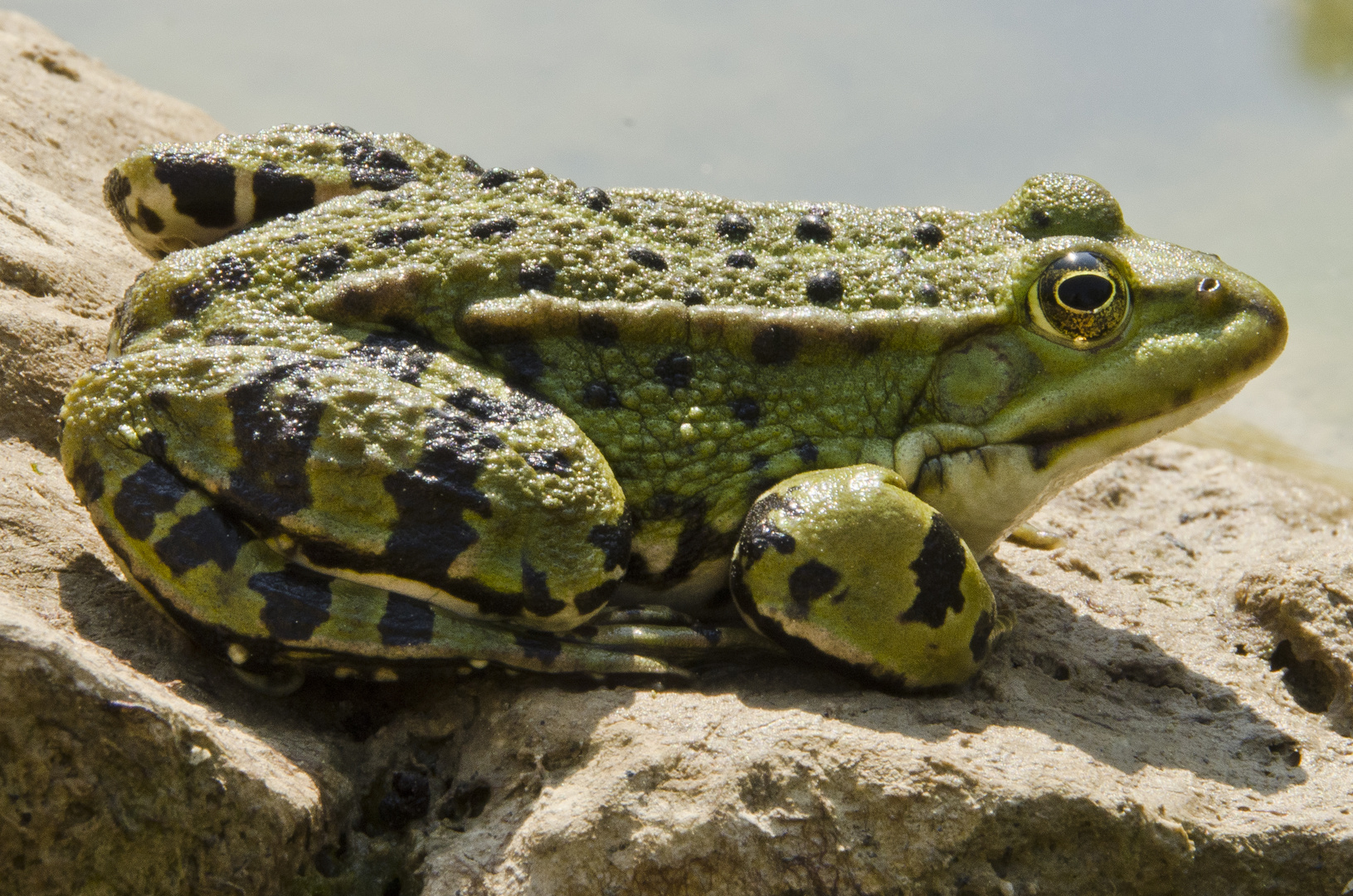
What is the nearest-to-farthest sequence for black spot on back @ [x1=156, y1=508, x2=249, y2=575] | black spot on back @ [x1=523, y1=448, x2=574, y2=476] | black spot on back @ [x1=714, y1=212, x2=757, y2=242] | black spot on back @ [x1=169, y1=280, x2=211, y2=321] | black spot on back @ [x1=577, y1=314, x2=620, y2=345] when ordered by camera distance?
1. black spot on back @ [x1=156, y1=508, x2=249, y2=575]
2. black spot on back @ [x1=523, y1=448, x2=574, y2=476]
3. black spot on back @ [x1=169, y1=280, x2=211, y2=321]
4. black spot on back @ [x1=577, y1=314, x2=620, y2=345]
5. black spot on back @ [x1=714, y1=212, x2=757, y2=242]

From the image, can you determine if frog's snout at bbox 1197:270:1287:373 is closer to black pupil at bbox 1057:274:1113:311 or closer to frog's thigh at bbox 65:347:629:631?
black pupil at bbox 1057:274:1113:311

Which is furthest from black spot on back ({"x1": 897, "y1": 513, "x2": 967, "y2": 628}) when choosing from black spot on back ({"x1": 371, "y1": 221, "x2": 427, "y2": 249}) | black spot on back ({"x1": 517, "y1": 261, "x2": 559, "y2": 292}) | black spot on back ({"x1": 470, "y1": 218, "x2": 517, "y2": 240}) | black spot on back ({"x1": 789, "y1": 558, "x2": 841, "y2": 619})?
black spot on back ({"x1": 371, "y1": 221, "x2": 427, "y2": 249})

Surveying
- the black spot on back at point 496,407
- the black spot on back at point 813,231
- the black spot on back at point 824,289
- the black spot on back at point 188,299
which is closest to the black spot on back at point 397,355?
→ the black spot on back at point 496,407

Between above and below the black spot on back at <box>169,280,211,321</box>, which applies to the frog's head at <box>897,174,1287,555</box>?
above

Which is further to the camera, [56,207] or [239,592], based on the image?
[56,207]

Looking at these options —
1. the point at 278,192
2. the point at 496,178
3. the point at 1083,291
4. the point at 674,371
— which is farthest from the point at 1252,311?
the point at 278,192

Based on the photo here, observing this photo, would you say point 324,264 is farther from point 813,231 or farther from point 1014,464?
point 1014,464
